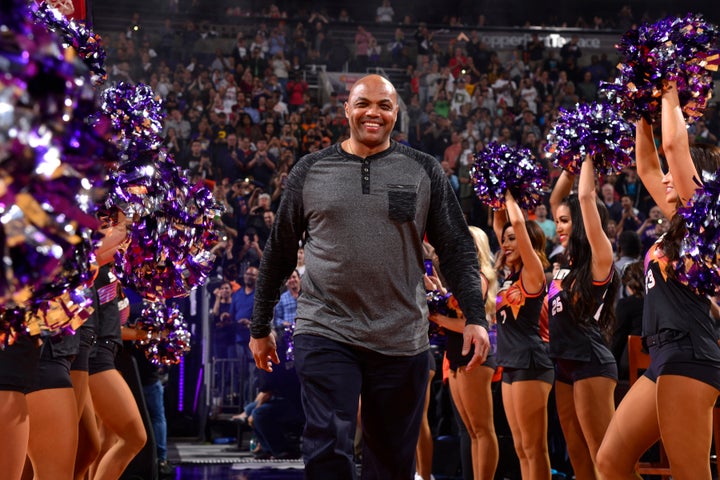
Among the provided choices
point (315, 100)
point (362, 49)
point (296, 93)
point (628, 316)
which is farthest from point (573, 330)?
point (362, 49)

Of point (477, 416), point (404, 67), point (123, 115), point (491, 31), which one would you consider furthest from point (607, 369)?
point (491, 31)

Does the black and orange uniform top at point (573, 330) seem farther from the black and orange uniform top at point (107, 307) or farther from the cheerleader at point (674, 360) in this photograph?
the black and orange uniform top at point (107, 307)

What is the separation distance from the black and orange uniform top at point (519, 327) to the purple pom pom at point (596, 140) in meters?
0.90

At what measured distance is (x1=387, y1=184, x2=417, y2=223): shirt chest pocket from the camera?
311 cm

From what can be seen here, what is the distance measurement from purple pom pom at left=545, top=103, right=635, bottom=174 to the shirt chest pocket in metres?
1.55

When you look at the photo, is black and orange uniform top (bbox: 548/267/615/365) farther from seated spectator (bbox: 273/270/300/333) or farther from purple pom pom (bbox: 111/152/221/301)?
seated spectator (bbox: 273/270/300/333)

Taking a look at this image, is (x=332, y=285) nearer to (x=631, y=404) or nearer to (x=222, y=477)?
(x=631, y=404)

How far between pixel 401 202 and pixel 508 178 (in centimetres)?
197

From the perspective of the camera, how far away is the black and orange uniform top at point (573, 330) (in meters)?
4.48

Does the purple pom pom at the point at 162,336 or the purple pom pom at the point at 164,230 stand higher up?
the purple pom pom at the point at 164,230

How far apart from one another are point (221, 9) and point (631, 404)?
1395cm

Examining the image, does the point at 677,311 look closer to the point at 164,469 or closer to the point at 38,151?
the point at 38,151

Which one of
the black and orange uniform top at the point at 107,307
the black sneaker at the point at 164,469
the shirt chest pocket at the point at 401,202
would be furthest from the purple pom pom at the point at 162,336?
the shirt chest pocket at the point at 401,202

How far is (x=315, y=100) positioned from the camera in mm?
14789
